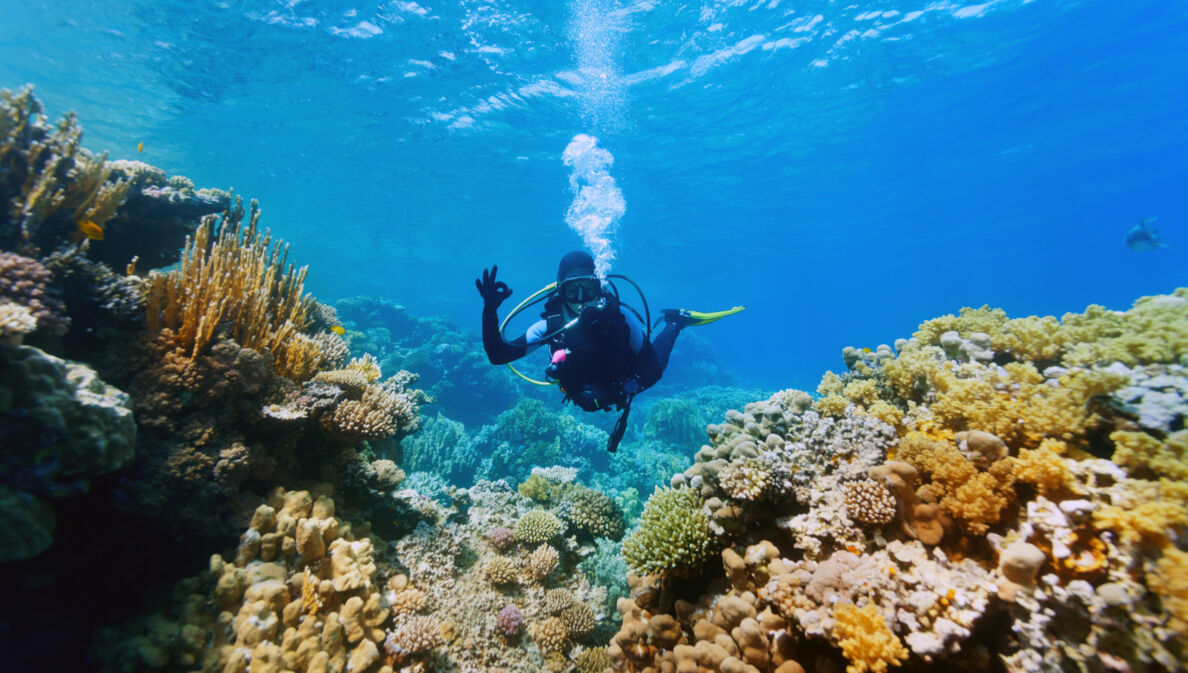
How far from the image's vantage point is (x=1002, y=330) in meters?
4.17

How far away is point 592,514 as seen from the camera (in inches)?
211

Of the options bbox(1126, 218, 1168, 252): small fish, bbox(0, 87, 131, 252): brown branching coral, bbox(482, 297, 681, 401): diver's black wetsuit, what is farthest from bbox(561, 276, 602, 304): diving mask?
bbox(1126, 218, 1168, 252): small fish

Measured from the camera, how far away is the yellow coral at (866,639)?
1.89m

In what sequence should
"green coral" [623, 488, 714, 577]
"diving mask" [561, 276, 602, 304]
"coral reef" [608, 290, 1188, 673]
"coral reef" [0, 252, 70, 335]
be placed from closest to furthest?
"coral reef" [608, 290, 1188, 673]
"coral reef" [0, 252, 70, 335]
"green coral" [623, 488, 714, 577]
"diving mask" [561, 276, 602, 304]

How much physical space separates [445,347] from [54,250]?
50.7 ft

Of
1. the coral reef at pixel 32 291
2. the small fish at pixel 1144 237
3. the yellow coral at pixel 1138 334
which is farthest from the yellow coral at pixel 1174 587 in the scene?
the small fish at pixel 1144 237

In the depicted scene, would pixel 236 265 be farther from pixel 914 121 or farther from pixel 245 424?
pixel 914 121

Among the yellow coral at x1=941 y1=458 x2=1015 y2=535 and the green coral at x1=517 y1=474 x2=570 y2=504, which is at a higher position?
the green coral at x1=517 y1=474 x2=570 y2=504

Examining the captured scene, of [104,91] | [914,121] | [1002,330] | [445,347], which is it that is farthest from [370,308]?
[914,121]

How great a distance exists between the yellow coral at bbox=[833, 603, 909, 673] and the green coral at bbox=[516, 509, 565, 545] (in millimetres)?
3382

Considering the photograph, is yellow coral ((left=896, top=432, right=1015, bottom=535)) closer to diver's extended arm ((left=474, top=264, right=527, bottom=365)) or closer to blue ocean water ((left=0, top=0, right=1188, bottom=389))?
diver's extended arm ((left=474, top=264, right=527, bottom=365))

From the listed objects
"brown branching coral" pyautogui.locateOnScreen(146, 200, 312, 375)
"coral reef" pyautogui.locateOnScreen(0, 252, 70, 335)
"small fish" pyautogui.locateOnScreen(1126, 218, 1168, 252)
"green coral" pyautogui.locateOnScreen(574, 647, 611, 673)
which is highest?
"small fish" pyautogui.locateOnScreen(1126, 218, 1168, 252)

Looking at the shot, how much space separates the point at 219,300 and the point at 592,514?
184 inches

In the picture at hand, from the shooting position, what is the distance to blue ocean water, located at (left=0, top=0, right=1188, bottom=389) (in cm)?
1475
